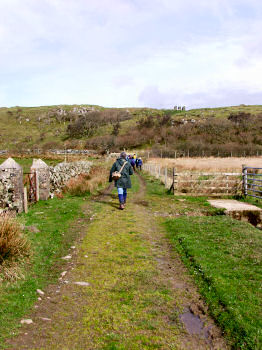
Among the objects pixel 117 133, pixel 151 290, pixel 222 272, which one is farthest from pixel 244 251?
pixel 117 133

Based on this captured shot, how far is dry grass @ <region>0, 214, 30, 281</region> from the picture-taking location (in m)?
4.89

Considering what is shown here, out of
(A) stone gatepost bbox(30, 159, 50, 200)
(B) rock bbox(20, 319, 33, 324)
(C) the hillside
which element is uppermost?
(C) the hillside

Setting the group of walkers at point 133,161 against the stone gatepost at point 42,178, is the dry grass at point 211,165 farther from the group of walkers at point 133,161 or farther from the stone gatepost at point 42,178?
the stone gatepost at point 42,178

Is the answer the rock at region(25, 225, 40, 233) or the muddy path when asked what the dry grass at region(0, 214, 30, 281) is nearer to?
the muddy path

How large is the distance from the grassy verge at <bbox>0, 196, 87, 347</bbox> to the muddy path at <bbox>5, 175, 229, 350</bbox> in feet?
0.65

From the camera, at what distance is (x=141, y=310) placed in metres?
4.02

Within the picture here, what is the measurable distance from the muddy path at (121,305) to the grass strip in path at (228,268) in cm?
23

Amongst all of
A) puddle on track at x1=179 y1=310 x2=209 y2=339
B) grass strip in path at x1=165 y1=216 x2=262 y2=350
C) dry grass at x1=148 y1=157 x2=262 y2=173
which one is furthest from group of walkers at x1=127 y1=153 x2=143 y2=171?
puddle on track at x1=179 y1=310 x2=209 y2=339

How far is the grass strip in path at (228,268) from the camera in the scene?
3.71 m

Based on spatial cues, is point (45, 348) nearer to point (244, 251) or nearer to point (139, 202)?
point (244, 251)

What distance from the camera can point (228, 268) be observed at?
17.8 feet

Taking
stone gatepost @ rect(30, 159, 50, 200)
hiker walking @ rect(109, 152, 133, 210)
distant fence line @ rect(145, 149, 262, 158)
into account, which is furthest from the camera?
distant fence line @ rect(145, 149, 262, 158)

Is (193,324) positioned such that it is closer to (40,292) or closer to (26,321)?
(26,321)

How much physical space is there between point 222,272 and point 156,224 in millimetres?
3982
